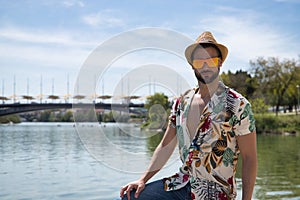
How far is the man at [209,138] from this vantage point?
236 cm

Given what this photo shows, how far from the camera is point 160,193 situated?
254cm

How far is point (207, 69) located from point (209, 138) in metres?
0.39

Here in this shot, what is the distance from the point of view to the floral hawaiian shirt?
2350 mm

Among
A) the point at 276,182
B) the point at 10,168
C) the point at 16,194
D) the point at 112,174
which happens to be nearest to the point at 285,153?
the point at 276,182

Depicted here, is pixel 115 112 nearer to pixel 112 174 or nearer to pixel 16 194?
pixel 16 194

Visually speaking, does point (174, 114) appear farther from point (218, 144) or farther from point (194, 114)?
point (218, 144)

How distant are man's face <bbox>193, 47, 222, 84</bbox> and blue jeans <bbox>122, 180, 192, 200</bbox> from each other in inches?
24.1

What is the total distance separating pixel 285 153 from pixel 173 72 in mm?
21856

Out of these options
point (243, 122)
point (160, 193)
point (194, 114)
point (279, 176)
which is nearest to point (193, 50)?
point (194, 114)

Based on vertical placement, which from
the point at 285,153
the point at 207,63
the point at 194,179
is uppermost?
the point at 207,63

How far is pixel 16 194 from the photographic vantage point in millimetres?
11766

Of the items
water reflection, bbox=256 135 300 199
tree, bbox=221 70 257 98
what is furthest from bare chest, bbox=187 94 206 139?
tree, bbox=221 70 257 98

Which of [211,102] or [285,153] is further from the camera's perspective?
[285,153]

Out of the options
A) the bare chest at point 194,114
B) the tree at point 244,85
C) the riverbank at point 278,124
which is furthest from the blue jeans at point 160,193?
the tree at point 244,85
